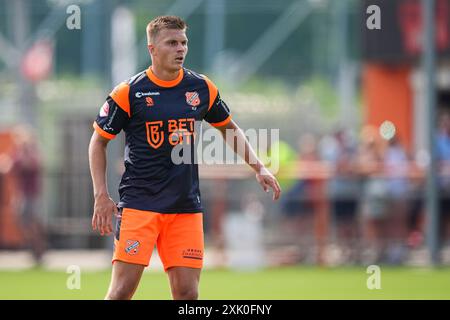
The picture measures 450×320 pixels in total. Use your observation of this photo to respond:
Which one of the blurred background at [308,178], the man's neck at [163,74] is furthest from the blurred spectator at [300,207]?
the man's neck at [163,74]

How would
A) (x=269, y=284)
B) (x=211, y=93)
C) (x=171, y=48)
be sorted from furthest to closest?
1. (x=269, y=284)
2. (x=211, y=93)
3. (x=171, y=48)

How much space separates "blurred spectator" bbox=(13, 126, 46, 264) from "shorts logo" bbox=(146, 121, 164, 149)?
1125 centimetres

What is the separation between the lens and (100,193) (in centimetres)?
829

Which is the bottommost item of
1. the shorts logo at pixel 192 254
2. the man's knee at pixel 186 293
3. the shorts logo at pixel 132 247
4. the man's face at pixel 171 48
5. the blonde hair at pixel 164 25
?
the man's knee at pixel 186 293

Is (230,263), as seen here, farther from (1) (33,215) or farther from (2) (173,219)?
(2) (173,219)

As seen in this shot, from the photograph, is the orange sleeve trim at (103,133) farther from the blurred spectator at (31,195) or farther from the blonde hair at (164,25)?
the blurred spectator at (31,195)

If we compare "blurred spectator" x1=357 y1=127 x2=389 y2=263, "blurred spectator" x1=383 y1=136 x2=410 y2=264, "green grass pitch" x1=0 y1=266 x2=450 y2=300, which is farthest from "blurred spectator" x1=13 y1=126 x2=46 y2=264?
"blurred spectator" x1=383 y1=136 x2=410 y2=264

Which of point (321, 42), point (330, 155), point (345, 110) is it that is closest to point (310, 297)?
point (330, 155)

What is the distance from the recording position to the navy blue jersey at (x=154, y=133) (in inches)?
333

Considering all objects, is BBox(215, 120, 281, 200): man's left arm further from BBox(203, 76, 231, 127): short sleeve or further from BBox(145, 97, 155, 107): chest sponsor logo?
BBox(145, 97, 155, 107): chest sponsor logo

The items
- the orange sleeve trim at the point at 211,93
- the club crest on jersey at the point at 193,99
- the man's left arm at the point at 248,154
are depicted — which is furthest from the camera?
the man's left arm at the point at 248,154

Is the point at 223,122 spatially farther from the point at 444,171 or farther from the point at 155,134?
the point at 444,171

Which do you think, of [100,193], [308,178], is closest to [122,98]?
[100,193]

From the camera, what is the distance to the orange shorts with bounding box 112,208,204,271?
8367 millimetres
